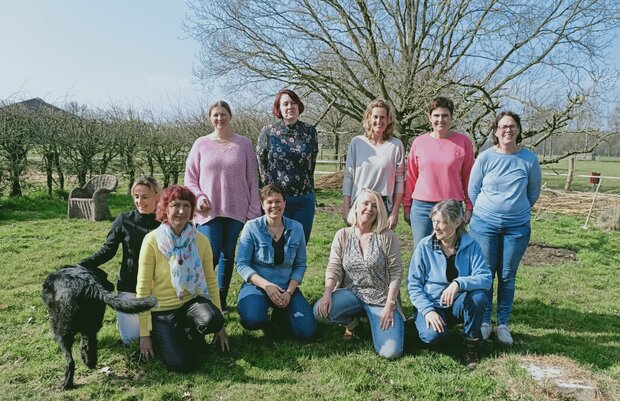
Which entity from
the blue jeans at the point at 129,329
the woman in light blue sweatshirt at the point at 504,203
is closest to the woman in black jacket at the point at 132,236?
the blue jeans at the point at 129,329

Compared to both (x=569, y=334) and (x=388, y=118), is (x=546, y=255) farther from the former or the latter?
(x=388, y=118)

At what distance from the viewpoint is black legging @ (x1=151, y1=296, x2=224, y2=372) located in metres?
2.97

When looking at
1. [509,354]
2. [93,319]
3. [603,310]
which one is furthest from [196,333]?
[603,310]

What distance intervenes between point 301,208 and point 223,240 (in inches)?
29.6

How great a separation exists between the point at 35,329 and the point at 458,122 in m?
7.13

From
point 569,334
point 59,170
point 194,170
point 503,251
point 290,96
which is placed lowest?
point 569,334

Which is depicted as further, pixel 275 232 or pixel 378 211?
pixel 275 232

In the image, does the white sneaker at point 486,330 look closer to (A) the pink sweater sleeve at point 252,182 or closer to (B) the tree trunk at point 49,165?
(A) the pink sweater sleeve at point 252,182

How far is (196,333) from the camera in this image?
3.14 m

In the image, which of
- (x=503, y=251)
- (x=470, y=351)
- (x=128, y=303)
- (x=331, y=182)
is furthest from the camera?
(x=331, y=182)

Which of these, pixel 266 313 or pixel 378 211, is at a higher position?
pixel 378 211

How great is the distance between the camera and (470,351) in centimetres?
317

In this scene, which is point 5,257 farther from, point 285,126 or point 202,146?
point 285,126

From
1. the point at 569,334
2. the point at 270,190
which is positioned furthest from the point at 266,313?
the point at 569,334
